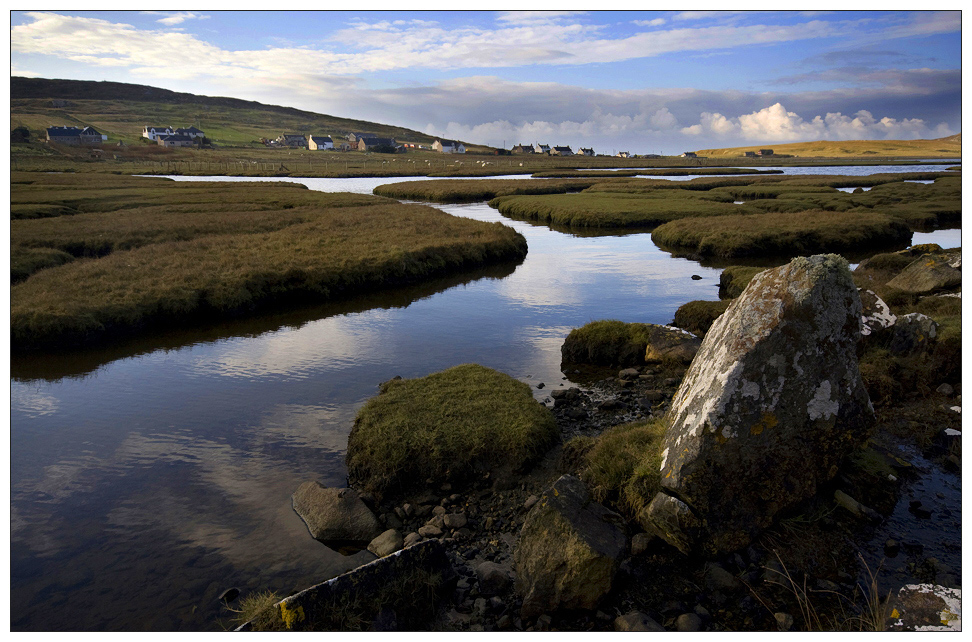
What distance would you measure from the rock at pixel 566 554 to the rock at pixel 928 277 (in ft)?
67.3

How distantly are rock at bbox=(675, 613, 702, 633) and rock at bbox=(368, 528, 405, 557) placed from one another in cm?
461

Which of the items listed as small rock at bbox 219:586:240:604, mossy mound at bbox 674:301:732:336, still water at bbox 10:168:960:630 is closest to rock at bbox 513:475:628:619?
still water at bbox 10:168:960:630

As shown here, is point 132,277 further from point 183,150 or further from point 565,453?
point 183,150

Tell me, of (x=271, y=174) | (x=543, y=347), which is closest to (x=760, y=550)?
(x=543, y=347)

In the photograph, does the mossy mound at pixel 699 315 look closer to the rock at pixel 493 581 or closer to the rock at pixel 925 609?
the rock at pixel 925 609

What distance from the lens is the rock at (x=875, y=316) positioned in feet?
53.7

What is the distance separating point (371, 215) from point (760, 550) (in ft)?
156

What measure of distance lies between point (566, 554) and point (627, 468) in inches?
112

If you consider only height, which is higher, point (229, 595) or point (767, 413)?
point (767, 413)

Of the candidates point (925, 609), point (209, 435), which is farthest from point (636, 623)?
point (209, 435)

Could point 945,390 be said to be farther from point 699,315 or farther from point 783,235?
point 783,235

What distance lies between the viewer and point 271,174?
130750 mm

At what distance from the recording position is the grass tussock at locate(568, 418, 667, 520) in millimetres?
9820

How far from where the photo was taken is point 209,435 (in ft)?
48.0
